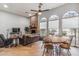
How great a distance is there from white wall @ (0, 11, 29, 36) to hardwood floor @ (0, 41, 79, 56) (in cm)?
45

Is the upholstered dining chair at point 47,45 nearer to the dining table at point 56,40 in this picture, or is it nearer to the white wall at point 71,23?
the dining table at point 56,40

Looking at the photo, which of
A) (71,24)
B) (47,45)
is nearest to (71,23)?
(71,24)

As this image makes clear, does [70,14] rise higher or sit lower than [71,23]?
higher

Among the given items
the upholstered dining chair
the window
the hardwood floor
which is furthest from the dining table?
the window

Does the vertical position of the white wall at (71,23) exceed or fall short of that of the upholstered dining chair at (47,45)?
it exceeds it

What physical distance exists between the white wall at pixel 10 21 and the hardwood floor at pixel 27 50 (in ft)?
1.49

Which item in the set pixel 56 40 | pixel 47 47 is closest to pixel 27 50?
pixel 47 47

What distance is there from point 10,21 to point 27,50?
887mm

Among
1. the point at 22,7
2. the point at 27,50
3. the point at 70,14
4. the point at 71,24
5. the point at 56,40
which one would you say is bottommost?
the point at 27,50

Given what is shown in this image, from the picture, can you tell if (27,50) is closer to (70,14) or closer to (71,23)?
(71,23)

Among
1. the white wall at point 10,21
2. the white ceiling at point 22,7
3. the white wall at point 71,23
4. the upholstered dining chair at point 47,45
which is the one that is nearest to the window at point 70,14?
the white wall at point 71,23

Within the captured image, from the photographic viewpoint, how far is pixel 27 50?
3078mm

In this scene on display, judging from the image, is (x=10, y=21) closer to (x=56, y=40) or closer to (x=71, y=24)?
(x=56, y=40)

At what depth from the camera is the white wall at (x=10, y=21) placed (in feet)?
9.95
